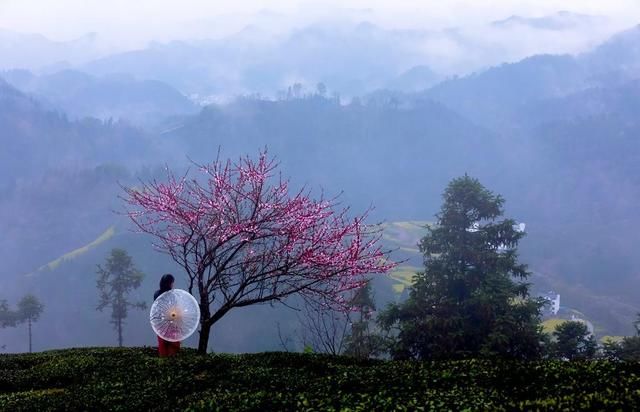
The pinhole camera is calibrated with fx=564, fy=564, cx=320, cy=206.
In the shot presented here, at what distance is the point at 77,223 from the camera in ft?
629

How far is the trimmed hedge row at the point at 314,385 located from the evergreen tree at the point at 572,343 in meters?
24.6

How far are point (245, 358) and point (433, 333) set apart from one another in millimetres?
17901

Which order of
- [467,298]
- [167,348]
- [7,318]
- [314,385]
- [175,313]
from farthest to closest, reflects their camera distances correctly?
[7,318] < [467,298] < [167,348] < [175,313] < [314,385]

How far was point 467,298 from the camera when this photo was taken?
3231 centimetres

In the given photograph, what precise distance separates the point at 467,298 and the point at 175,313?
76.1 ft

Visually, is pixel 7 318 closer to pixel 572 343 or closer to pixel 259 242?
pixel 572 343

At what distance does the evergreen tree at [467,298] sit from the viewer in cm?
2770

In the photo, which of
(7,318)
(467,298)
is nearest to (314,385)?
(467,298)

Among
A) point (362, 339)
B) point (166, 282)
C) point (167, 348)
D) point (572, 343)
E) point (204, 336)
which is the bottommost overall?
point (572, 343)

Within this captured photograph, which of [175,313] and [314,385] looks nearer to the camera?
[314,385]

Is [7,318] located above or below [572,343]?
above

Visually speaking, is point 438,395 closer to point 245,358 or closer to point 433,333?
point 245,358

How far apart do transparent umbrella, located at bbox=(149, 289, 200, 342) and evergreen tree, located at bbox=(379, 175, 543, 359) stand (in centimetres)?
1475

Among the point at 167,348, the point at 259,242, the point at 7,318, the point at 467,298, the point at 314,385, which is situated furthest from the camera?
the point at 7,318
